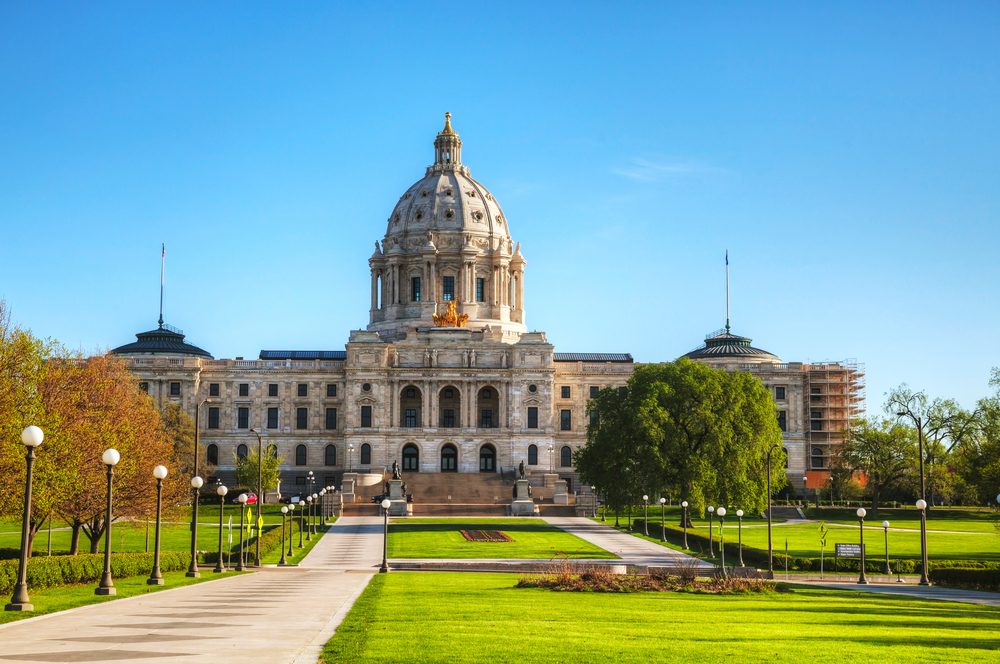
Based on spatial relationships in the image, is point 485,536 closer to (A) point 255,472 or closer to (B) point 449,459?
(A) point 255,472

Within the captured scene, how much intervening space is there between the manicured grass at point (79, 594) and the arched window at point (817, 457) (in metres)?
100

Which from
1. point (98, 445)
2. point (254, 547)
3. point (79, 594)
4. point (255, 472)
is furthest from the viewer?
point (255, 472)

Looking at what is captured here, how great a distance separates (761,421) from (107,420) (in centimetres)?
4621

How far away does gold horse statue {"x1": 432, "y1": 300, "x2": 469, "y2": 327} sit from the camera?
126 m

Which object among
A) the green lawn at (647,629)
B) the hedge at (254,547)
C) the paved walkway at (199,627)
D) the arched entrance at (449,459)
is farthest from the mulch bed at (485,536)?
the arched entrance at (449,459)

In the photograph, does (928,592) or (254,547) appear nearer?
(928,592)

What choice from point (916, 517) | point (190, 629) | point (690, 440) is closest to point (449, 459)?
point (690, 440)

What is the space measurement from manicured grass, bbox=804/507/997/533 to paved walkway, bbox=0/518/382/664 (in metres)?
62.1

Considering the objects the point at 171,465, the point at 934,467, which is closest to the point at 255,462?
the point at 171,465

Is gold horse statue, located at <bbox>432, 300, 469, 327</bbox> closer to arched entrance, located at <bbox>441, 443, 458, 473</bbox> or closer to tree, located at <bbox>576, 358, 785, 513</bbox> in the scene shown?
arched entrance, located at <bbox>441, 443, 458, 473</bbox>

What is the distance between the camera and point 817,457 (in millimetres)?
128875

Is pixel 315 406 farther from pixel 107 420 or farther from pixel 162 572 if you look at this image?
pixel 162 572

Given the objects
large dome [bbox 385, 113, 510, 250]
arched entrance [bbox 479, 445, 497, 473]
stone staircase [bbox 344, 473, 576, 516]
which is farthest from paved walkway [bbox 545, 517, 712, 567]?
large dome [bbox 385, 113, 510, 250]

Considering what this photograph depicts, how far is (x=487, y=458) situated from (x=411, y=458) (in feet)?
27.2
